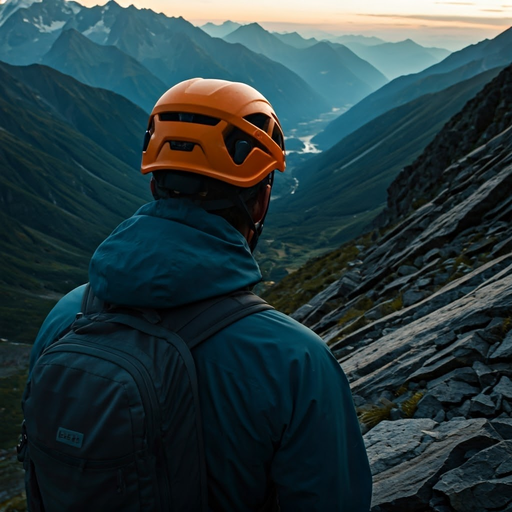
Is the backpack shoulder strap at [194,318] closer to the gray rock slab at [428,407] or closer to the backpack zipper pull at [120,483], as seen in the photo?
the backpack zipper pull at [120,483]

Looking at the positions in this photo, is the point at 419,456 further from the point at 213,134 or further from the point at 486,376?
the point at 213,134

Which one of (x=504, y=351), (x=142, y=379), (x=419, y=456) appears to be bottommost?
(x=419, y=456)

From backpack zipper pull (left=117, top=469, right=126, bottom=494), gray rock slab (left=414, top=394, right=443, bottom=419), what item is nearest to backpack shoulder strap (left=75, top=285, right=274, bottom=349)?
backpack zipper pull (left=117, top=469, right=126, bottom=494)

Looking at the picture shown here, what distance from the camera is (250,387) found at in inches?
153

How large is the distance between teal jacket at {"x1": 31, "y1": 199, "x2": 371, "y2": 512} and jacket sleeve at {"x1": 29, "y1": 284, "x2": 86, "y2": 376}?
2.97 feet

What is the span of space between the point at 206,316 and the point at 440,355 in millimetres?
7027

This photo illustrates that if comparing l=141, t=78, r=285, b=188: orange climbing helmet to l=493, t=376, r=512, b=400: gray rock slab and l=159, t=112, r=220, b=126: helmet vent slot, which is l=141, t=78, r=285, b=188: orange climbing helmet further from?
l=493, t=376, r=512, b=400: gray rock slab

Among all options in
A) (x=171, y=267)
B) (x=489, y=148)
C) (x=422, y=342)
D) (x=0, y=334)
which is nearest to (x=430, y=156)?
(x=489, y=148)

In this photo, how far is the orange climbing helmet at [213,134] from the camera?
4707mm

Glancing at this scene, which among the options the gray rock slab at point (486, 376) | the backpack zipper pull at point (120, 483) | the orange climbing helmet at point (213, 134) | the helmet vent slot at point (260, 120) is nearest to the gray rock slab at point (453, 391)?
the gray rock slab at point (486, 376)

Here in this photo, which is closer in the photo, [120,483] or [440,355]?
[120,483]

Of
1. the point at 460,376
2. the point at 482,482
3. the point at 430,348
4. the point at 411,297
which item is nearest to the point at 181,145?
the point at 482,482

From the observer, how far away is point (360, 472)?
13.8ft

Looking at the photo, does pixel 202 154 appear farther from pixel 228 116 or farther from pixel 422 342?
pixel 422 342
